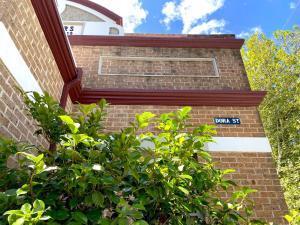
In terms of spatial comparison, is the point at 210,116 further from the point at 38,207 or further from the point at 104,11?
the point at 104,11

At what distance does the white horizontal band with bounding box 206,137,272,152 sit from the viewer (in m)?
4.96

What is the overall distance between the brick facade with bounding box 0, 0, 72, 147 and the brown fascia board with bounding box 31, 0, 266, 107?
19 centimetres

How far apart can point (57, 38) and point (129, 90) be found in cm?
188

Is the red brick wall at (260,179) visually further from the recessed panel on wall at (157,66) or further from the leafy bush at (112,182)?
the leafy bush at (112,182)

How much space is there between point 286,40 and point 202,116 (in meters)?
11.8

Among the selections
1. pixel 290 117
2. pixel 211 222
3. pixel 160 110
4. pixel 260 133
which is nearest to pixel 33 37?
pixel 160 110

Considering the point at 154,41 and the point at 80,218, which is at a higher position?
the point at 154,41

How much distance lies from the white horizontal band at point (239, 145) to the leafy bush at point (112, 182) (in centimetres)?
289

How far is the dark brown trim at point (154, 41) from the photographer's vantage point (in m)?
6.36

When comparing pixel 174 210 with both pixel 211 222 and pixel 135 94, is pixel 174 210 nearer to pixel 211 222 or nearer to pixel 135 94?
pixel 211 222

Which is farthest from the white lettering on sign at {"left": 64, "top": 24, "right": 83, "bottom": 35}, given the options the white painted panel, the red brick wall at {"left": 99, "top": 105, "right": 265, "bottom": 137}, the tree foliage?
the tree foliage

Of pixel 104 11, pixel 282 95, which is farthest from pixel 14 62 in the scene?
pixel 282 95

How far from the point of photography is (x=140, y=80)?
19.1 ft

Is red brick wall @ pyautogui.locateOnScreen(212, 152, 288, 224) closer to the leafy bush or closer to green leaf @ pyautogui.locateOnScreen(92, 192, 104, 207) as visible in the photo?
the leafy bush
